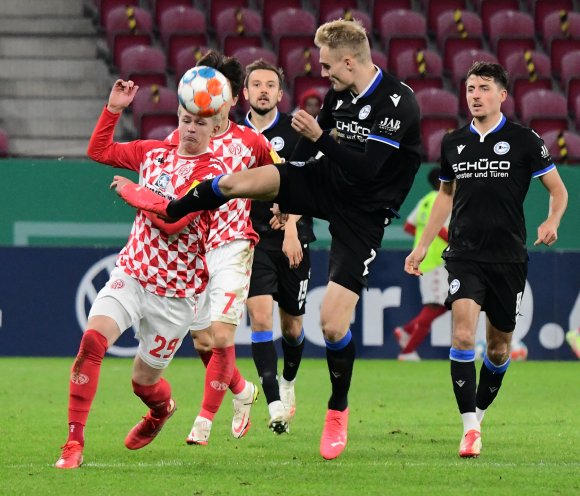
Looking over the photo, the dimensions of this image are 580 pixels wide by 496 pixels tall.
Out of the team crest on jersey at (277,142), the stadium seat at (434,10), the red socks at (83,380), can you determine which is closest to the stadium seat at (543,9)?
the stadium seat at (434,10)

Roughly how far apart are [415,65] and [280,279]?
1021cm

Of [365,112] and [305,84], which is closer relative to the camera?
[365,112]

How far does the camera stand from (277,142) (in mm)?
9414

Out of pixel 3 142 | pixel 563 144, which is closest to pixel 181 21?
pixel 3 142

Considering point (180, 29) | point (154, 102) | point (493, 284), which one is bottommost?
point (154, 102)

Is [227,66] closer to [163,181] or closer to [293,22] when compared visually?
[163,181]

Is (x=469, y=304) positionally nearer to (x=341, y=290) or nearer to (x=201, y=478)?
(x=341, y=290)

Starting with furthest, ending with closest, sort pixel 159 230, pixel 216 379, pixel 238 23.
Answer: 1. pixel 238 23
2. pixel 216 379
3. pixel 159 230

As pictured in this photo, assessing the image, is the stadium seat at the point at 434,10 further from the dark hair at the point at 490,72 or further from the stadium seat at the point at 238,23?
the dark hair at the point at 490,72

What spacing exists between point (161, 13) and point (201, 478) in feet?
47.0

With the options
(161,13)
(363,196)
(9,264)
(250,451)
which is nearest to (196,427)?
(250,451)

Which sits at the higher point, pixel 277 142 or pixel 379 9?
pixel 277 142

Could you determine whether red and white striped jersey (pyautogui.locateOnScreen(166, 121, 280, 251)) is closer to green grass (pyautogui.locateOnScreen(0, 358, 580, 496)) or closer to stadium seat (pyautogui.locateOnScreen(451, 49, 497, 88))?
green grass (pyautogui.locateOnScreen(0, 358, 580, 496))

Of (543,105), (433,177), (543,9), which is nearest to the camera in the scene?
(433,177)
